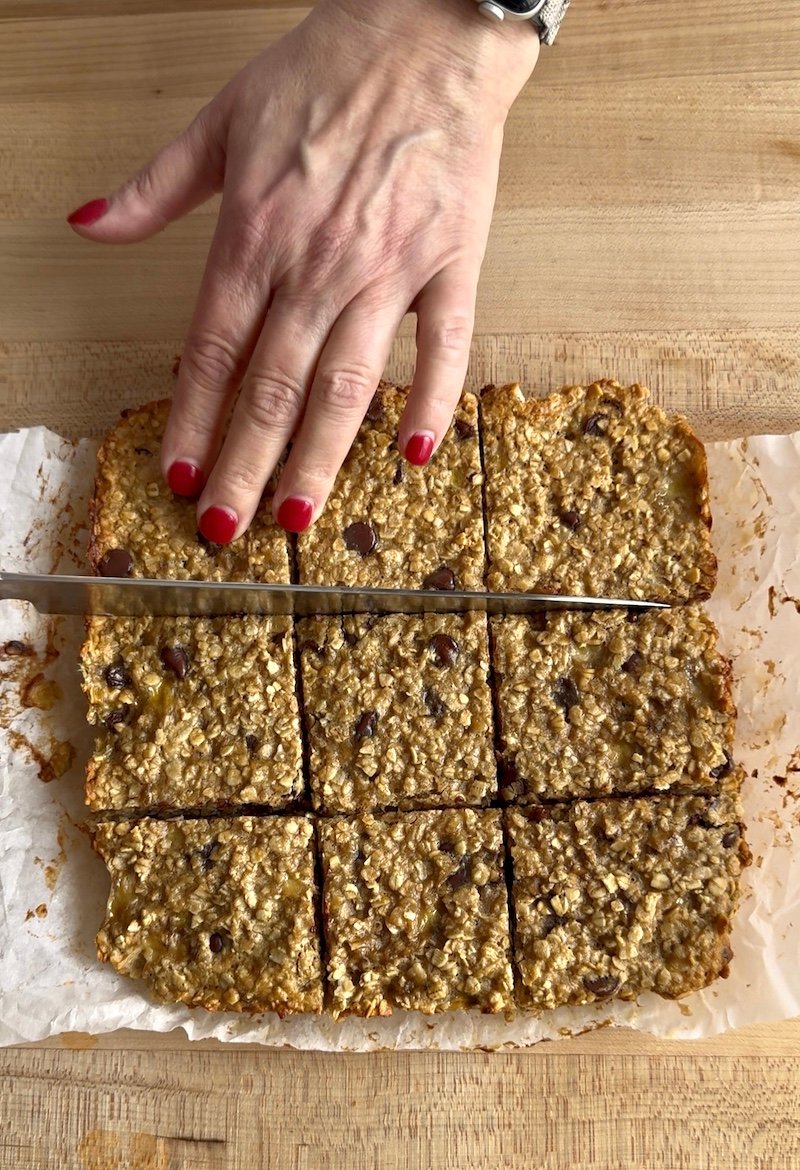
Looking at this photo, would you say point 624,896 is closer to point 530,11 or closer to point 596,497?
point 596,497

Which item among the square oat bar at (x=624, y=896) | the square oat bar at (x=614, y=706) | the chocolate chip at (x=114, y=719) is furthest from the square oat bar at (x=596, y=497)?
the chocolate chip at (x=114, y=719)

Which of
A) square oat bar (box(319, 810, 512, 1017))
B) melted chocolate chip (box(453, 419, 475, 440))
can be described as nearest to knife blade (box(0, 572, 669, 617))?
melted chocolate chip (box(453, 419, 475, 440))

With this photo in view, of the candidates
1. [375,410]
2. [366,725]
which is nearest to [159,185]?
[375,410]

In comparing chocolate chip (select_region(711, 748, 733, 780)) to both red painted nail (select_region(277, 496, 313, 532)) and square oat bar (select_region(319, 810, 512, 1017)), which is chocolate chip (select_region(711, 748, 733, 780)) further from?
red painted nail (select_region(277, 496, 313, 532))

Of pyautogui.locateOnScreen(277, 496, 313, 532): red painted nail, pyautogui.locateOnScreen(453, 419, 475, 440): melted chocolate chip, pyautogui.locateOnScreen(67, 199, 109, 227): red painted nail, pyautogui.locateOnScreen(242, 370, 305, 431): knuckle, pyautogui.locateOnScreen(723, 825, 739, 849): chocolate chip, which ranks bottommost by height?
pyautogui.locateOnScreen(723, 825, 739, 849): chocolate chip

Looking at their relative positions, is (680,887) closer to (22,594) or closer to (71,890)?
(71,890)

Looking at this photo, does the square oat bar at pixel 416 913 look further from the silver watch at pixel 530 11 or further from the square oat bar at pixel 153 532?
the silver watch at pixel 530 11

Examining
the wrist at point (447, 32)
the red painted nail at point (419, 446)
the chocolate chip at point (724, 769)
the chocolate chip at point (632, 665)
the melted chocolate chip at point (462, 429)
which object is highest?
the wrist at point (447, 32)
